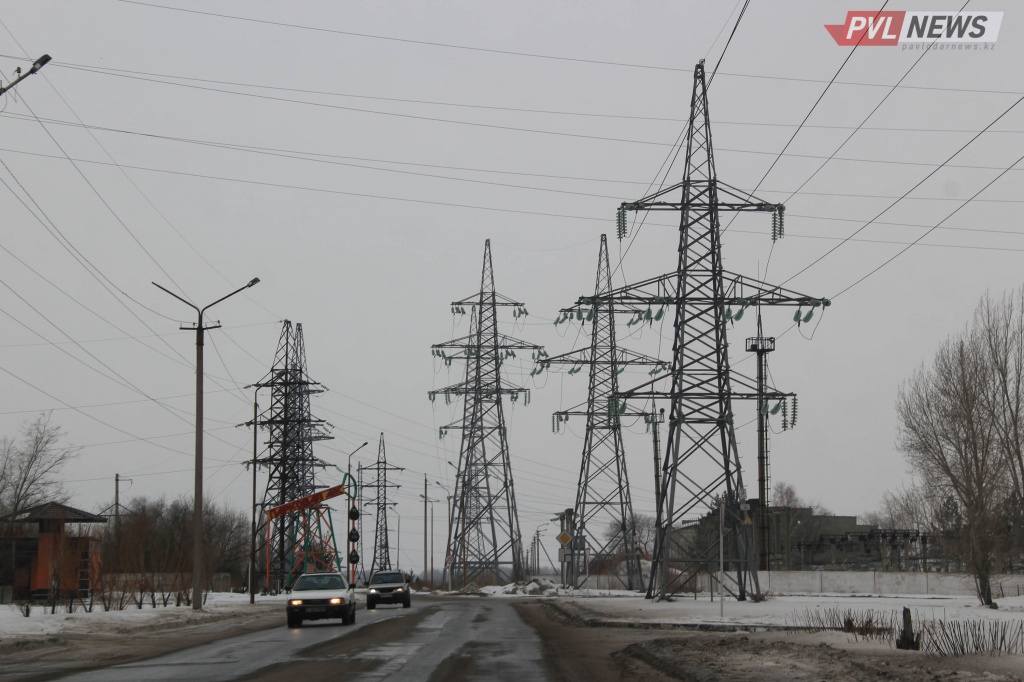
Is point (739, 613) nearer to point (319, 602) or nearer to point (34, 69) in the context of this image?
point (319, 602)

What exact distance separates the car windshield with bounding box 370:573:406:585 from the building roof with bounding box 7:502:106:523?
18.2 m

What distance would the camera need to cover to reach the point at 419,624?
35.2 m

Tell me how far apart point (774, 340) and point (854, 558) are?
38.8m

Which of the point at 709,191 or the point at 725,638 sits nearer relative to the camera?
the point at 725,638

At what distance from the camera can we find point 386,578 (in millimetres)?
55906

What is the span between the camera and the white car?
3641 cm

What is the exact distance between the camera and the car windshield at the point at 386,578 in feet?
182

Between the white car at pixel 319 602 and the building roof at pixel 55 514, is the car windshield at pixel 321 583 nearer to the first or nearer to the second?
the white car at pixel 319 602

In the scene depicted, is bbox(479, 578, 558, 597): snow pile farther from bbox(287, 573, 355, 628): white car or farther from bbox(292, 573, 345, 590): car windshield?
bbox(287, 573, 355, 628): white car

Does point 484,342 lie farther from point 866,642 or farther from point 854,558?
point 866,642

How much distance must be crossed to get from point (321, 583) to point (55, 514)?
3348 centimetres

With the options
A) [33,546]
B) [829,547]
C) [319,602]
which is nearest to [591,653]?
[319,602]

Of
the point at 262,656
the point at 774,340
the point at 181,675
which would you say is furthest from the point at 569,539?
the point at 181,675

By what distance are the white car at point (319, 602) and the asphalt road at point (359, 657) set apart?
7.07ft
